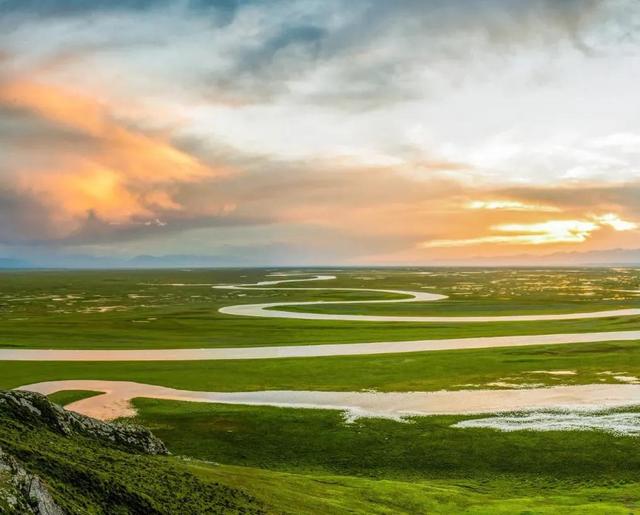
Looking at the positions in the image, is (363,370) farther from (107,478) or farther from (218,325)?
(218,325)

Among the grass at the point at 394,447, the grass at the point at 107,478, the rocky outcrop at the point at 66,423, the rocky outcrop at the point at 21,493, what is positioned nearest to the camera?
the rocky outcrop at the point at 21,493

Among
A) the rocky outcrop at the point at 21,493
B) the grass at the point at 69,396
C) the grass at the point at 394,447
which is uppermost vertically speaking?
the rocky outcrop at the point at 21,493

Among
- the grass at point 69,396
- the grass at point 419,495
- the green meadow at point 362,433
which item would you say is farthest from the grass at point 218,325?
the grass at point 419,495

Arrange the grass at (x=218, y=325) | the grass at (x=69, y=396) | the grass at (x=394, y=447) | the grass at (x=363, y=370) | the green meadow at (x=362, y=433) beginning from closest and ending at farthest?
the green meadow at (x=362, y=433) → the grass at (x=394, y=447) → the grass at (x=69, y=396) → the grass at (x=363, y=370) → the grass at (x=218, y=325)

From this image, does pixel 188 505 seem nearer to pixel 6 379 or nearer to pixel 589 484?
pixel 589 484

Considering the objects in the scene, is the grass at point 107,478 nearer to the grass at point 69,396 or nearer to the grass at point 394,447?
the grass at point 394,447

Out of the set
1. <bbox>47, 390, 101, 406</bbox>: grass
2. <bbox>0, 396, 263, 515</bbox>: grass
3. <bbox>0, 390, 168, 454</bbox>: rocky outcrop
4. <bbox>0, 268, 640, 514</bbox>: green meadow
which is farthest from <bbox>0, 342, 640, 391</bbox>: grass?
<bbox>0, 396, 263, 515</bbox>: grass

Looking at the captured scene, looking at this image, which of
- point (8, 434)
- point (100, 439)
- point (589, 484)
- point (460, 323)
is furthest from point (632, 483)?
point (460, 323)

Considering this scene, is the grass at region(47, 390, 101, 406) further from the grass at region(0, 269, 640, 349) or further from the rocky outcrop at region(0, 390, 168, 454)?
the grass at region(0, 269, 640, 349)
